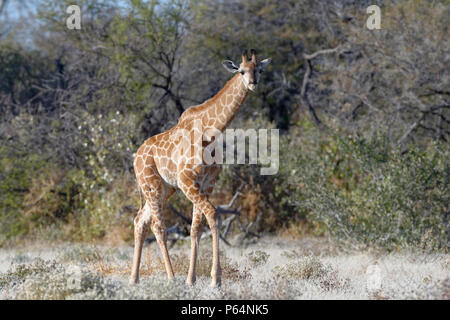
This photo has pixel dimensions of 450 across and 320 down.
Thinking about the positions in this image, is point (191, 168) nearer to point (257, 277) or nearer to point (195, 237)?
point (195, 237)

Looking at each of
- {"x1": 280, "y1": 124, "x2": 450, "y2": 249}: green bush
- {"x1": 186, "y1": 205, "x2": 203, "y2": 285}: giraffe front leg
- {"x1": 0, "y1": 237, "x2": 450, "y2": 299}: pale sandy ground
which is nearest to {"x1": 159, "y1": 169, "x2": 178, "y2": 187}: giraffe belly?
{"x1": 186, "y1": 205, "x2": 203, "y2": 285}: giraffe front leg

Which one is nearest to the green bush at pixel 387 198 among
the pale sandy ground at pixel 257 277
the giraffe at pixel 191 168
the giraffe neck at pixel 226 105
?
the pale sandy ground at pixel 257 277

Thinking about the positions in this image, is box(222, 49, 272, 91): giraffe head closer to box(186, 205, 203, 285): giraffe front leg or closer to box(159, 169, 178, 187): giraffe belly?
box(159, 169, 178, 187): giraffe belly

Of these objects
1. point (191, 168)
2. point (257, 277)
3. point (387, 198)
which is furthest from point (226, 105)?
point (387, 198)

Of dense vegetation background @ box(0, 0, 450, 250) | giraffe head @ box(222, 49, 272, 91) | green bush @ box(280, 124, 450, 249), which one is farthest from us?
dense vegetation background @ box(0, 0, 450, 250)

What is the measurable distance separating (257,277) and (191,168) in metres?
2.26

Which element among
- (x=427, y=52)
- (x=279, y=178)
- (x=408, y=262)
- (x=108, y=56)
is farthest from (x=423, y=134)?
(x=108, y=56)

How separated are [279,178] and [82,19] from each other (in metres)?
7.42

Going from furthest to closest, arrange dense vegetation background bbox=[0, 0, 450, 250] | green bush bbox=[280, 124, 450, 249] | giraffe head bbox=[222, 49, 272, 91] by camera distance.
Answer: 1. dense vegetation background bbox=[0, 0, 450, 250]
2. green bush bbox=[280, 124, 450, 249]
3. giraffe head bbox=[222, 49, 272, 91]

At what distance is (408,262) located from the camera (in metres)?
8.68

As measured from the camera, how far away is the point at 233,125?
48.4 ft

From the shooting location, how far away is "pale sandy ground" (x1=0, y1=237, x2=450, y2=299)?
19.5 feet

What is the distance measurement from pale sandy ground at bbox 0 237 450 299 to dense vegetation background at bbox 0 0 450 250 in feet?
4.21
